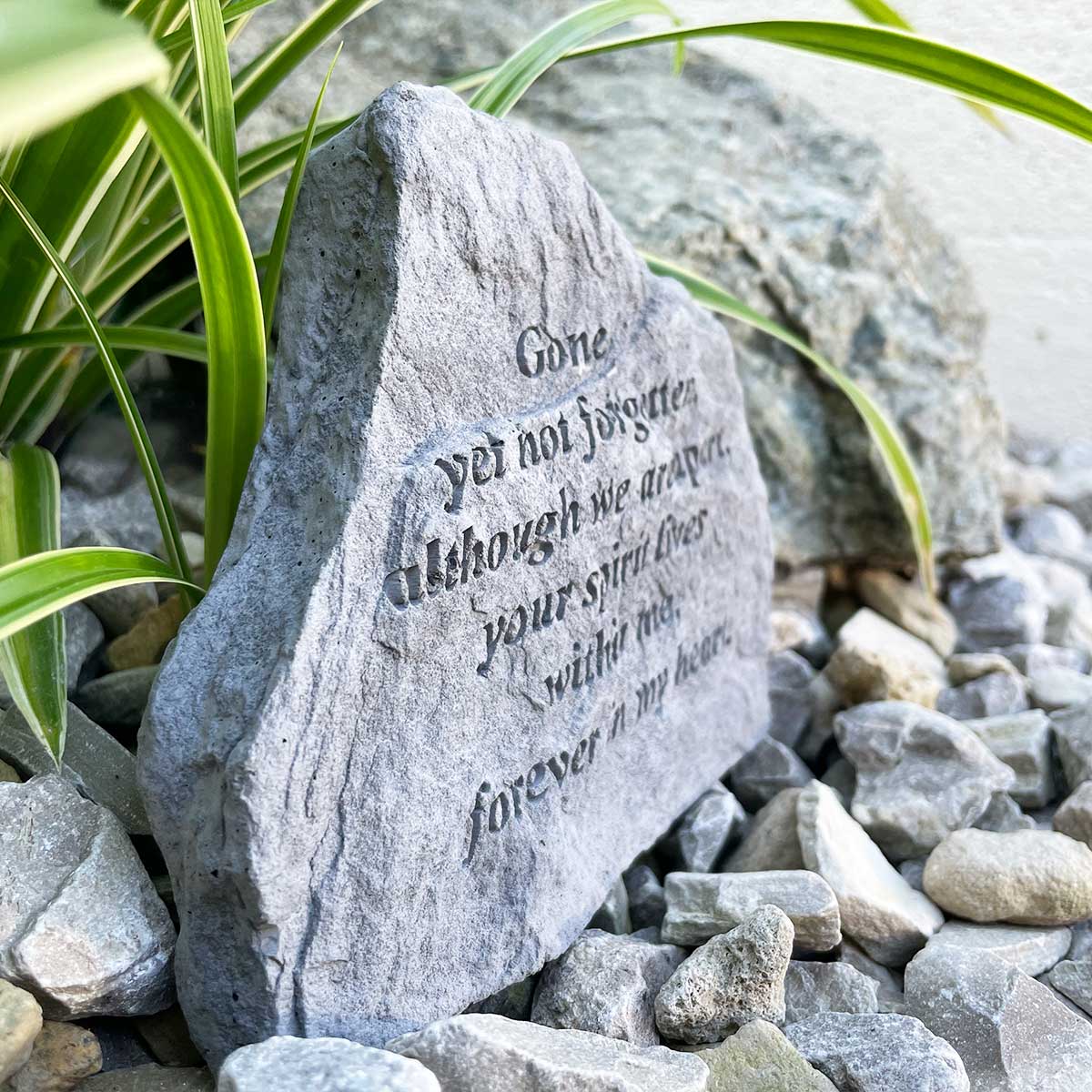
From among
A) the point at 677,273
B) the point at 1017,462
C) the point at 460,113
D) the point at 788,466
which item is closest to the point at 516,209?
the point at 460,113

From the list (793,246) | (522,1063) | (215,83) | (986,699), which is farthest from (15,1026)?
(793,246)

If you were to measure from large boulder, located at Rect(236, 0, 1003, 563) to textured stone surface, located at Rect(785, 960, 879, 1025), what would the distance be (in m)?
0.72

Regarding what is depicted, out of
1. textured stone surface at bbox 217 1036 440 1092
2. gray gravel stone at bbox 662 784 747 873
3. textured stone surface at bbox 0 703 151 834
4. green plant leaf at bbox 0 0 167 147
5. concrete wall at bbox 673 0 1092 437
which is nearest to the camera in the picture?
green plant leaf at bbox 0 0 167 147

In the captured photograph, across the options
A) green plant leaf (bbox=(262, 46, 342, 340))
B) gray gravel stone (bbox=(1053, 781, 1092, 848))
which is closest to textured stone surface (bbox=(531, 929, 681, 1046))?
gray gravel stone (bbox=(1053, 781, 1092, 848))

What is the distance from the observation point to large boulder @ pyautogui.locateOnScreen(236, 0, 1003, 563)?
161 centimetres

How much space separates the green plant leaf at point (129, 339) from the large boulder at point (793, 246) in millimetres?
592

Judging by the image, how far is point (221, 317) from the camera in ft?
2.88

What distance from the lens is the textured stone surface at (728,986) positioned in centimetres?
95

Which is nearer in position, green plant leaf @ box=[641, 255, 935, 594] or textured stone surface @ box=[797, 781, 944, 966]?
textured stone surface @ box=[797, 781, 944, 966]

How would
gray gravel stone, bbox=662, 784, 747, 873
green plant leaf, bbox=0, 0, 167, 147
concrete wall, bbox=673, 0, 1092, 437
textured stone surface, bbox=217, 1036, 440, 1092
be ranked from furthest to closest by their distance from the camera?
concrete wall, bbox=673, 0, 1092, 437 → gray gravel stone, bbox=662, 784, 747, 873 → textured stone surface, bbox=217, 1036, 440, 1092 → green plant leaf, bbox=0, 0, 167, 147

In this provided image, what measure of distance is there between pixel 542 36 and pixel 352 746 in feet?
2.44

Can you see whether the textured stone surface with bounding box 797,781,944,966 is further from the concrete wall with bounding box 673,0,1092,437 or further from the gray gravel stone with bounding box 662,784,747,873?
the concrete wall with bounding box 673,0,1092,437

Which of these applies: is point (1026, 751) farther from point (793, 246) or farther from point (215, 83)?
point (215, 83)

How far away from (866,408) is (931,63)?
0.47m
